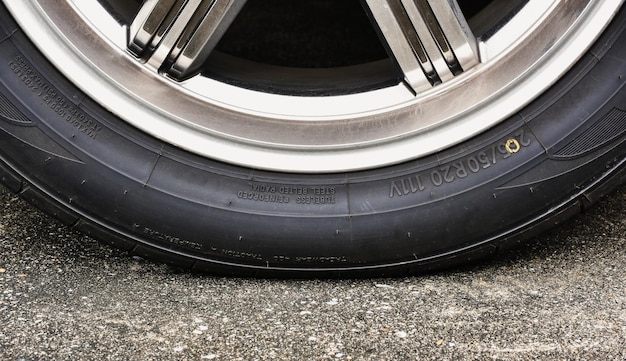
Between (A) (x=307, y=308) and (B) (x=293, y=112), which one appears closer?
(A) (x=307, y=308)

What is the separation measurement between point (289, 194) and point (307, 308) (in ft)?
0.79

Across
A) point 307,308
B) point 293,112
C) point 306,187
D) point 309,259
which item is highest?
point 293,112

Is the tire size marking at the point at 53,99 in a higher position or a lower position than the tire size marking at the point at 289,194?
higher

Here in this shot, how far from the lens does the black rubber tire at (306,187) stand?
1755 mm

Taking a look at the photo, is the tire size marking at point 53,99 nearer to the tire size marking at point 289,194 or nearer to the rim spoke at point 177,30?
the rim spoke at point 177,30

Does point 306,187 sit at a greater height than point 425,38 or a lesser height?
lesser

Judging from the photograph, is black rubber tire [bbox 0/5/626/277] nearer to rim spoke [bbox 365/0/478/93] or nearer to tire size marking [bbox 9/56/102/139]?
tire size marking [bbox 9/56/102/139]

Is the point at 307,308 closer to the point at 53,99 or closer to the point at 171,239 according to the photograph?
the point at 171,239

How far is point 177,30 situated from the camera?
178 centimetres

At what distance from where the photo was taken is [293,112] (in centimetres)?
183

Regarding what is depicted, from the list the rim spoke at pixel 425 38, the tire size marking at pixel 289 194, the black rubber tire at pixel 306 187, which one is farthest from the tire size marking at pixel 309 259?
the rim spoke at pixel 425 38

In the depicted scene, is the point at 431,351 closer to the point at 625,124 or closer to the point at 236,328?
the point at 236,328

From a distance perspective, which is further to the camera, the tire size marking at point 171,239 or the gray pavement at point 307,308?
the tire size marking at point 171,239

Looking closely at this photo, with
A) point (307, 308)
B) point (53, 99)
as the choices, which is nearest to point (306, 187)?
point (307, 308)
